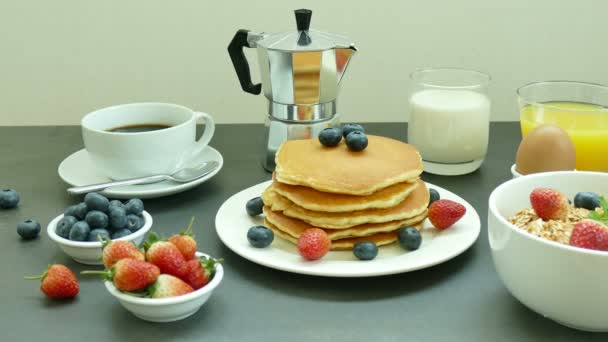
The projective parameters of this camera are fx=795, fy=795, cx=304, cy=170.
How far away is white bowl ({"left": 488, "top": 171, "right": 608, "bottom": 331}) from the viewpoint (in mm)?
862

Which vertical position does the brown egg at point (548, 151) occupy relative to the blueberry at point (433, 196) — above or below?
above

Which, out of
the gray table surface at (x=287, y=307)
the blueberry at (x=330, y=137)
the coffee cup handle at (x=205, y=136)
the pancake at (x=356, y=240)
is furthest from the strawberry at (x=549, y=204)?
the coffee cup handle at (x=205, y=136)

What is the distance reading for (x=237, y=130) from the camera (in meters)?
1.75

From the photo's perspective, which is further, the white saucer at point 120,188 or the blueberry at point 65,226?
the white saucer at point 120,188

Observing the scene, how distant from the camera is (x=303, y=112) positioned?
1.48 meters

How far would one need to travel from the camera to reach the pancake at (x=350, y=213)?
1123 millimetres

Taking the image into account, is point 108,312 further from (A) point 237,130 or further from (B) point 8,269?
(A) point 237,130

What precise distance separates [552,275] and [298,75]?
69 centimetres

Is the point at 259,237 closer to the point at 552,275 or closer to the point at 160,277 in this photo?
the point at 160,277

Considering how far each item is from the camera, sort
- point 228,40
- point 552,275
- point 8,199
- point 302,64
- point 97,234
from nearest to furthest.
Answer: point 552,275 < point 97,234 < point 8,199 < point 302,64 < point 228,40

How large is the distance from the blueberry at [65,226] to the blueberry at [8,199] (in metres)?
0.22

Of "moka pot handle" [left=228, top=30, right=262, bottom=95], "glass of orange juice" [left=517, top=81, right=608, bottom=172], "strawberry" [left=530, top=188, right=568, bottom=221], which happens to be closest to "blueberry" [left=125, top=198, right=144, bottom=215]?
"moka pot handle" [left=228, top=30, right=262, bottom=95]

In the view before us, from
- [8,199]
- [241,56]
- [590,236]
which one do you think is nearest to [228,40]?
[241,56]

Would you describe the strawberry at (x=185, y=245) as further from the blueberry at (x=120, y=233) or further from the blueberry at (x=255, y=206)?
the blueberry at (x=255, y=206)
